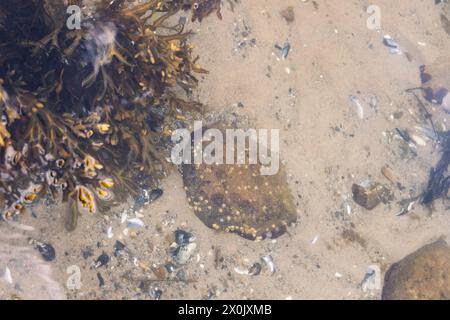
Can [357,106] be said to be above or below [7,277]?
above

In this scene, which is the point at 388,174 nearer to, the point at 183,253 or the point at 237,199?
the point at 237,199

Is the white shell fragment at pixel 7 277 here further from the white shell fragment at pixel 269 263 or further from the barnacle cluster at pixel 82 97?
the white shell fragment at pixel 269 263

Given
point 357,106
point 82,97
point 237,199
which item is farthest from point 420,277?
point 82,97

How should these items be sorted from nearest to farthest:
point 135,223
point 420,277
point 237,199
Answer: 1. point 135,223
2. point 237,199
3. point 420,277

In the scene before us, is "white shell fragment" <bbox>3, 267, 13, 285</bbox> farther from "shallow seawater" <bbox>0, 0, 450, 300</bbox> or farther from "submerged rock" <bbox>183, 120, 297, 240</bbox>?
"submerged rock" <bbox>183, 120, 297, 240</bbox>

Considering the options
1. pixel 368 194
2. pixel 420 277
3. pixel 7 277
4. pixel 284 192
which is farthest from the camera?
pixel 368 194

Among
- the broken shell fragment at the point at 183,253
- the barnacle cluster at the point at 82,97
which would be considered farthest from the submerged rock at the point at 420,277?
the barnacle cluster at the point at 82,97
